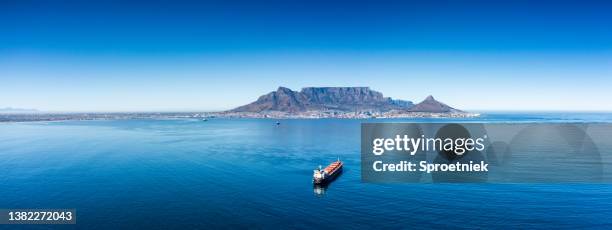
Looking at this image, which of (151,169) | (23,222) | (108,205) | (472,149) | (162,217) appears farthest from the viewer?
(472,149)

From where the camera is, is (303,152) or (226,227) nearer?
(226,227)

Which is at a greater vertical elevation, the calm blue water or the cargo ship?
the cargo ship

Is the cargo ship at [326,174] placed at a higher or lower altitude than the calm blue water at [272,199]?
higher

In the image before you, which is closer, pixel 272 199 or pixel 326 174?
pixel 272 199

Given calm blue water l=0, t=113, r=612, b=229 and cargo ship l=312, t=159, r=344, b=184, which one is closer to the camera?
calm blue water l=0, t=113, r=612, b=229

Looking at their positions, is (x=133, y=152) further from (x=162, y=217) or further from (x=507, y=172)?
(x=507, y=172)

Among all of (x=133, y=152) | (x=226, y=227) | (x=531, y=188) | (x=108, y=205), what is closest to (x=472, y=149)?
(x=531, y=188)

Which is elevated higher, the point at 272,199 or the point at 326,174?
the point at 326,174

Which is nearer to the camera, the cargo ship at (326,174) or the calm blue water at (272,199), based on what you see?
the calm blue water at (272,199)

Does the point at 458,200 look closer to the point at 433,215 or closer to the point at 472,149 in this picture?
the point at 433,215

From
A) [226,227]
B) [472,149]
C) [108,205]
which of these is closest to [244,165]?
[108,205]

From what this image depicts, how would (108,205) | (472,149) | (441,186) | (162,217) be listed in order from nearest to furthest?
1. (162,217)
2. (108,205)
3. (441,186)
4. (472,149)
